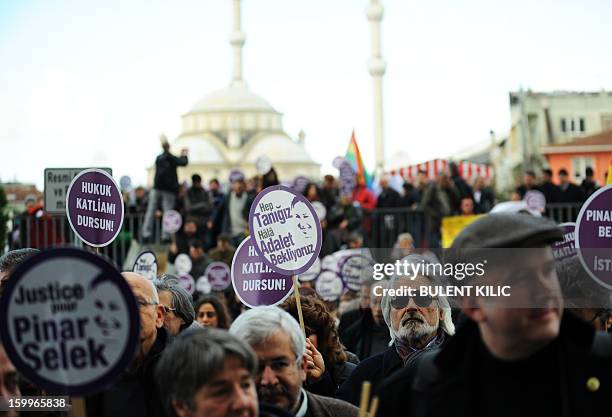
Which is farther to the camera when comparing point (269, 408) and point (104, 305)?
point (269, 408)

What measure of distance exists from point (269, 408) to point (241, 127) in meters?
138

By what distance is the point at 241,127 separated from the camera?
143 metres

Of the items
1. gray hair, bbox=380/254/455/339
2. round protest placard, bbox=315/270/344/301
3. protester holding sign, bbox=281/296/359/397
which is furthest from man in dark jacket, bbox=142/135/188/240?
gray hair, bbox=380/254/455/339

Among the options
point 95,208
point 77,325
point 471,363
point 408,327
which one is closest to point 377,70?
point 95,208

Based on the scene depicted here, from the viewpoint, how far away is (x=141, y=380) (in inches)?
234

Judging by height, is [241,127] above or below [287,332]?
above

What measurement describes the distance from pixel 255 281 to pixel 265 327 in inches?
127

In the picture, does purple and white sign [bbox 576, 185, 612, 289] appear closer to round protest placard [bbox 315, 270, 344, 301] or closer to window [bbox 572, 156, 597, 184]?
round protest placard [bbox 315, 270, 344, 301]

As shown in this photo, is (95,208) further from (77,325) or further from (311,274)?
(311,274)

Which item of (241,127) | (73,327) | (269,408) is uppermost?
(241,127)

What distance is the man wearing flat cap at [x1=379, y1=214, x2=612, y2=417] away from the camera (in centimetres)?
406

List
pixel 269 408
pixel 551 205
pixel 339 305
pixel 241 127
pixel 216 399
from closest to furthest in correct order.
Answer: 1. pixel 216 399
2. pixel 269 408
3. pixel 339 305
4. pixel 551 205
5. pixel 241 127

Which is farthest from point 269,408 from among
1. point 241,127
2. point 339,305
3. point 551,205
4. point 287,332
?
point 241,127

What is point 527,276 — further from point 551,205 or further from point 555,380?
point 551,205
